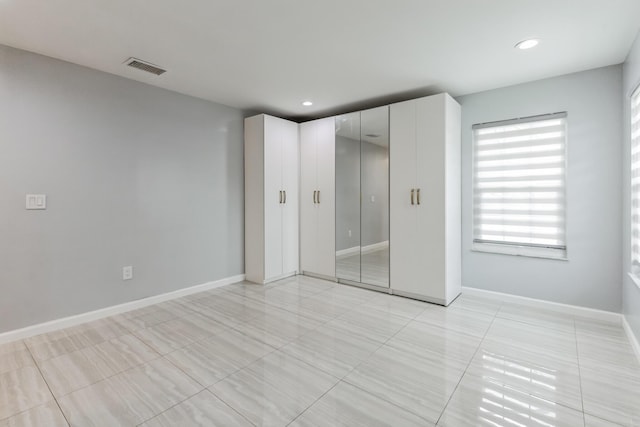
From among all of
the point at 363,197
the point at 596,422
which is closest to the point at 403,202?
the point at 363,197

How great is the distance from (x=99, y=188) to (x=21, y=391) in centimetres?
176

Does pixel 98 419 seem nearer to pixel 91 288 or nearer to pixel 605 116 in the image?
pixel 91 288

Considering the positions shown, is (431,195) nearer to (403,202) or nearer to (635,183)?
(403,202)

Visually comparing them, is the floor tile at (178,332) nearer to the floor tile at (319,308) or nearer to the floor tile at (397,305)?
the floor tile at (319,308)

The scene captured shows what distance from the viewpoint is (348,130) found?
401cm

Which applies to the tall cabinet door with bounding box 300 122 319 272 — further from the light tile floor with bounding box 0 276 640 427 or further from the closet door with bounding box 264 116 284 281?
the light tile floor with bounding box 0 276 640 427

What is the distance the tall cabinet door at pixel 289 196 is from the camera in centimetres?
432

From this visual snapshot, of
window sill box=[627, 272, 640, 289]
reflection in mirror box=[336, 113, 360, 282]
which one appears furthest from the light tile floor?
reflection in mirror box=[336, 113, 360, 282]

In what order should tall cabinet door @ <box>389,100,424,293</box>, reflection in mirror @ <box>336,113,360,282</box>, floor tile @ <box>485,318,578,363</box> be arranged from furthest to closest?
reflection in mirror @ <box>336,113,360,282</box> → tall cabinet door @ <box>389,100,424,293</box> → floor tile @ <box>485,318,578,363</box>

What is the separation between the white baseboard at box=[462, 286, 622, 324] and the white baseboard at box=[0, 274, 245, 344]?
326 cm

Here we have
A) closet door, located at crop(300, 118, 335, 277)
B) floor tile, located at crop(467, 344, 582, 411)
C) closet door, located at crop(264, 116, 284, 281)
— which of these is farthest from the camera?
closet door, located at crop(300, 118, 335, 277)

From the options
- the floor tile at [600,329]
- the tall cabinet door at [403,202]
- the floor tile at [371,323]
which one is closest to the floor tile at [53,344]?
the floor tile at [371,323]

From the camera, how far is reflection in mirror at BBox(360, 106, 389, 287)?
370cm

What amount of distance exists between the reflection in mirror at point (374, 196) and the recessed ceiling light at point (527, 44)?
1.45 metres
